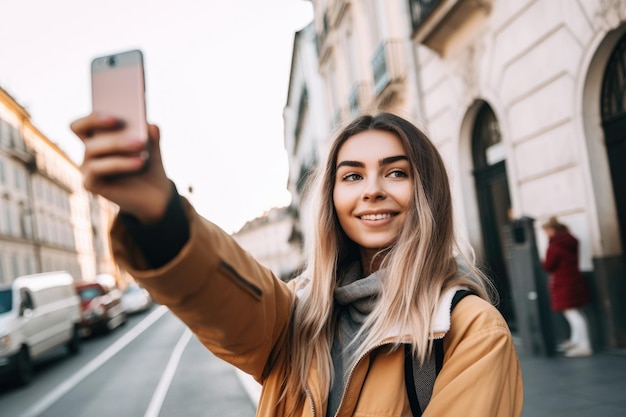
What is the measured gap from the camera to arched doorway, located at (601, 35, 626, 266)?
648 centimetres

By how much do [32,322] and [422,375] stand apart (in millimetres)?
11522

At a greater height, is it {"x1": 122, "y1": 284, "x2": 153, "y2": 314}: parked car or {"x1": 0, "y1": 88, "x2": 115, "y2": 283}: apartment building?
{"x1": 0, "y1": 88, "x2": 115, "y2": 283}: apartment building

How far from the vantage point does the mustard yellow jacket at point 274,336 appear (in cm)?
110

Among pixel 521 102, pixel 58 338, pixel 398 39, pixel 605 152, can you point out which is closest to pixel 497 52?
pixel 521 102

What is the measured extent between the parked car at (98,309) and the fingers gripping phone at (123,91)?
17155 mm

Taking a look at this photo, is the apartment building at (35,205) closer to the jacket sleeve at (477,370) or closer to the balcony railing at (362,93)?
the balcony railing at (362,93)

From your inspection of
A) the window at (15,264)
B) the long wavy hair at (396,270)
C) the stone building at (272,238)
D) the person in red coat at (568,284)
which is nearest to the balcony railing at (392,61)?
the person in red coat at (568,284)

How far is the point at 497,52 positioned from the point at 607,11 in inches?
91.8

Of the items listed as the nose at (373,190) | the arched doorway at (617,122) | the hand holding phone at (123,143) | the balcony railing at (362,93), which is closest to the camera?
the hand holding phone at (123,143)

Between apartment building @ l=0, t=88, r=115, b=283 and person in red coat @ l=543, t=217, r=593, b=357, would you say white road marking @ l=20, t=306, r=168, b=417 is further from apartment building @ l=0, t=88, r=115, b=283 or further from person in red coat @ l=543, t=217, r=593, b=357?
apartment building @ l=0, t=88, r=115, b=283

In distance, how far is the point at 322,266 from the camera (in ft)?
5.87

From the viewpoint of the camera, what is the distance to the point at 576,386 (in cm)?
545

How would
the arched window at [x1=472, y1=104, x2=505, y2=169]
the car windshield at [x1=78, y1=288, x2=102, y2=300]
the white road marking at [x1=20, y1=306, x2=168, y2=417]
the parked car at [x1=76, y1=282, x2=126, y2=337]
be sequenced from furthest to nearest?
the car windshield at [x1=78, y1=288, x2=102, y2=300]
the parked car at [x1=76, y1=282, x2=126, y2=337]
the arched window at [x1=472, y1=104, x2=505, y2=169]
the white road marking at [x1=20, y1=306, x2=168, y2=417]

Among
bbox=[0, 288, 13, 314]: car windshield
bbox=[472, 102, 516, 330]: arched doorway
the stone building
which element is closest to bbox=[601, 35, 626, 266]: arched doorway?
bbox=[472, 102, 516, 330]: arched doorway
